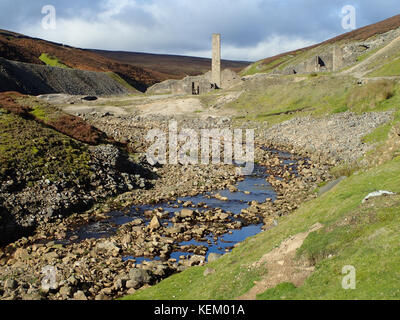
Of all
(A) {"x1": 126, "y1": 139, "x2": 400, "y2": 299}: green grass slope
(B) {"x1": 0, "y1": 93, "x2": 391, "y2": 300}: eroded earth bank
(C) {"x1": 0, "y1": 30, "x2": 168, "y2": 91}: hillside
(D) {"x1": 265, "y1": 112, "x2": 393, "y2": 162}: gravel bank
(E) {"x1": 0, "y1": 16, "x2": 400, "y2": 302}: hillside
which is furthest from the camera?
(C) {"x1": 0, "y1": 30, "x2": 168, "y2": 91}: hillside

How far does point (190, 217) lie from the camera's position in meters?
29.6

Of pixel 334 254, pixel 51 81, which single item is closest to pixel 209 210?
pixel 334 254

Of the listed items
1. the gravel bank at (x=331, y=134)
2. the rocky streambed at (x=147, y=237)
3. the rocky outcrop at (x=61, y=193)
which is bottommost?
the rocky streambed at (x=147, y=237)

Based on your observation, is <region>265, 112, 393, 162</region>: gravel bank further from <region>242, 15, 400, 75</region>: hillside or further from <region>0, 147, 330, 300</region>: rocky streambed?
<region>242, 15, 400, 75</region>: hillside

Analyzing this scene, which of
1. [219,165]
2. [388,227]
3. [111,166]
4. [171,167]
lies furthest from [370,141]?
[388,227]

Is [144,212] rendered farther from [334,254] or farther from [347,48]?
[347,48]

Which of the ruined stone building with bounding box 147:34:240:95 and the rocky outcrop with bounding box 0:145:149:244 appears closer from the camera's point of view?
the rocky outcrop with bounding box 0:145:149:244

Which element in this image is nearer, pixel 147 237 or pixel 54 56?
pixel 147 237

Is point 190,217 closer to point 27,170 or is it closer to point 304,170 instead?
point 27,170

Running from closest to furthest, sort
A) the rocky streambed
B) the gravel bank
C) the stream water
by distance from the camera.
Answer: the rocky streambed, the stream water, the gravel bank

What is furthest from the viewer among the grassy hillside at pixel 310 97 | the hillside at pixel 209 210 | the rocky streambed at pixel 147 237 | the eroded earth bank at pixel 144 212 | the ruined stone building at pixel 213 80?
the ruined stone building at pixel 213 80

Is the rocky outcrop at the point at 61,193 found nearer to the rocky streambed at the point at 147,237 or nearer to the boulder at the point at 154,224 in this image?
the rocky streambed at the point at 147,237

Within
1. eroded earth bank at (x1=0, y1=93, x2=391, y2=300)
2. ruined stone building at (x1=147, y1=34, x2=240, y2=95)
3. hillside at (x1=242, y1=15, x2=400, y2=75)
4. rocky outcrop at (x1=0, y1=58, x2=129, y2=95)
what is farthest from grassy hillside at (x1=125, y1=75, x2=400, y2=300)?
rocky outcrop at (x1=0, y1=58, x2=129, y2=95)

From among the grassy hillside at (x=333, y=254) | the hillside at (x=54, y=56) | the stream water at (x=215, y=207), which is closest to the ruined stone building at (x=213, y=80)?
the stream water at (x=215, y=207)
